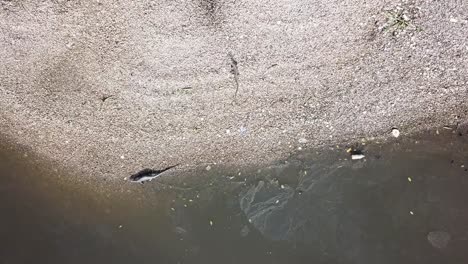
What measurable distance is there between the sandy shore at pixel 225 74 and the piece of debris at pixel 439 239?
2.88 ft

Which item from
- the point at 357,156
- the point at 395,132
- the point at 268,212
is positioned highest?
the point at 395,132

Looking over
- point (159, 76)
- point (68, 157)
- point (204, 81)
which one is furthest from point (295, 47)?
point (68, 157)

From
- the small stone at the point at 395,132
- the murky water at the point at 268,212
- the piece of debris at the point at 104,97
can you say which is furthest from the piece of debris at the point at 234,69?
the small stone at the point at 395,132

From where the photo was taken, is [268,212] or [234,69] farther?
[268,212]

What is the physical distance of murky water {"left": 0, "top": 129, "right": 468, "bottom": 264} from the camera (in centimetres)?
453

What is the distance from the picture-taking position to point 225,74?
4.53 metres

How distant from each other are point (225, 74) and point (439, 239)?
2.23m

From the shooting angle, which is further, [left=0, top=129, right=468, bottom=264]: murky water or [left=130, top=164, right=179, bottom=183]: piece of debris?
[left=130, top=164, right=179, bottom=183]: piece of debris

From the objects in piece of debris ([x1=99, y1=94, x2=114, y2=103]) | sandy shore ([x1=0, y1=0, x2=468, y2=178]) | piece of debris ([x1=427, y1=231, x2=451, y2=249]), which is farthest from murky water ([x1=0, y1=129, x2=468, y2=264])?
piece of debris ([x1=99, y1=94, x2=114, y2=103])

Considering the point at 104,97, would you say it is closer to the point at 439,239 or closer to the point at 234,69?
the point at 234,69

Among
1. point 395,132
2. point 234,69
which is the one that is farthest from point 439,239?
point 234,69

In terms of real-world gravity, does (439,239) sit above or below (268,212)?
below

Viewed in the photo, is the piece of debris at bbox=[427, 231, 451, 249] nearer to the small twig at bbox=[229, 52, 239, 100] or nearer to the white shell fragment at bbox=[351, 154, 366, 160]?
the white shell fragment at bbox=[351, 154, 366, 160]

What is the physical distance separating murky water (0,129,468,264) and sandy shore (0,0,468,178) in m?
0.20
